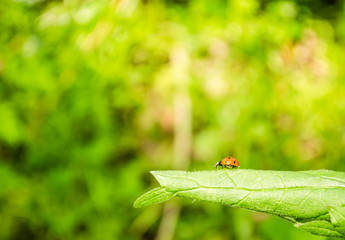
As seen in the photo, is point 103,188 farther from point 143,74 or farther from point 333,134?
point 333,134

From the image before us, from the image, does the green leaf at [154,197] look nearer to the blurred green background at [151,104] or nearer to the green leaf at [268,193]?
the green leaf at [268,193]

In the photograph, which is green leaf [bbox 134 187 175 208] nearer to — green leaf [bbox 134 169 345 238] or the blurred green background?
green leaf [bbox 134 169 345 238]

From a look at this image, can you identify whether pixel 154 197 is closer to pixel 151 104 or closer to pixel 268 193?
pixel 268 193

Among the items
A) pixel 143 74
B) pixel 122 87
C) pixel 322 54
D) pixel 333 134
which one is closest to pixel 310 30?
pixel 322 54

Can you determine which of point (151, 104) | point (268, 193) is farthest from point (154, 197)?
point (151, 104)

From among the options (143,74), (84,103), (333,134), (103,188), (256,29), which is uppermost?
(256,29)

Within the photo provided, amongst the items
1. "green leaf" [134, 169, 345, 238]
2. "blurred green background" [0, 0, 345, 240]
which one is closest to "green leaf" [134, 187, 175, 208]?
"green leaf" [134, 169, 345, 238]

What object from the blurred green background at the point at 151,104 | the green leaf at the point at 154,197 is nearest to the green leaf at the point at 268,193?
the green leaf at the point at 154,197

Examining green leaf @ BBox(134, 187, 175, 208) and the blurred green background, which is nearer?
green leaf @ BBox(134, 187, 175, 208)
